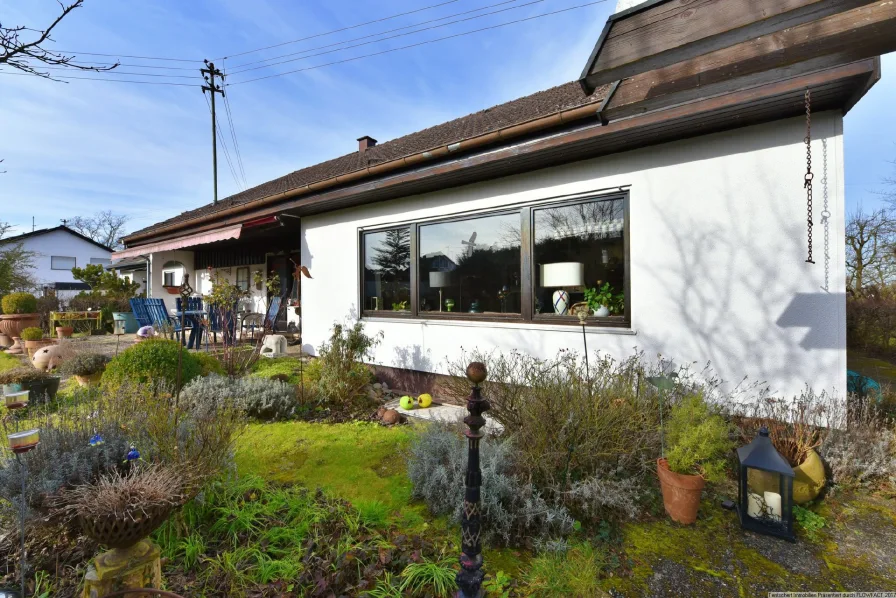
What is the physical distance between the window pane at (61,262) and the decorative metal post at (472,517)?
4734cm

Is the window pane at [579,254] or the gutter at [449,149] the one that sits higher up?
the gutter at [449,149]

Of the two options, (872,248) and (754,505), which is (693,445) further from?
(872,248)

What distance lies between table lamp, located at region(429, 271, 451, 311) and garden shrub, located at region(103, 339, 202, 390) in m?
3.62

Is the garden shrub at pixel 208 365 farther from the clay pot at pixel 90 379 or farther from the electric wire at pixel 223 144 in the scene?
the electric wire at pixel 223 144

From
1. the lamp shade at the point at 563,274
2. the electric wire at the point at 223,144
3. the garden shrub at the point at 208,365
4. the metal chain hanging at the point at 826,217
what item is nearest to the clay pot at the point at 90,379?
the garden shrub at the point at 208,365

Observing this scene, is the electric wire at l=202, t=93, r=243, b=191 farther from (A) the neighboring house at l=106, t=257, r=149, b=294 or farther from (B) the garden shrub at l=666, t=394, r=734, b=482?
(B) the garden shrub at l=666, t=394, r=734, b=482

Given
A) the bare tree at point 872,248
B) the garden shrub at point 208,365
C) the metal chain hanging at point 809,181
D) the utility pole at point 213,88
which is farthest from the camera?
the utility pole at point 213,88

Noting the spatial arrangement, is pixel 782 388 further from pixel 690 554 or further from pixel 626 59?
pixel 626 59

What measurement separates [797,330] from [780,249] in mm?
778

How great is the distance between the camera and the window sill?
462 cm

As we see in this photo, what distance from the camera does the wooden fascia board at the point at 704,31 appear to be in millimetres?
1486

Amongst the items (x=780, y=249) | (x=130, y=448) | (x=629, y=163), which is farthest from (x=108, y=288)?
(x=780, y=249)

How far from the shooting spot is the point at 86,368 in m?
6.16

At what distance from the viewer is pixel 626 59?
180 cm
